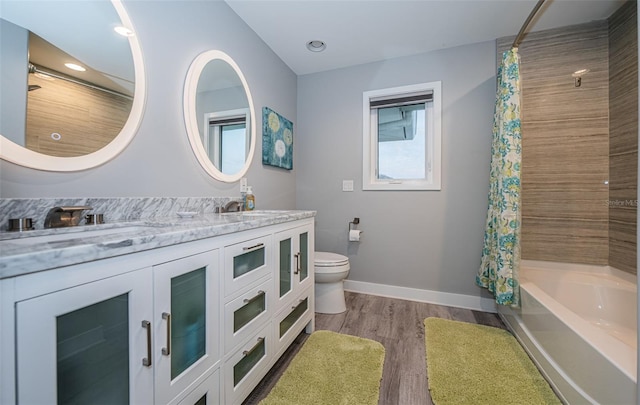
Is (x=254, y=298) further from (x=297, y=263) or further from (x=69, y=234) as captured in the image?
(x=69, y=234)

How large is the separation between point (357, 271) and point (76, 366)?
2.22 m

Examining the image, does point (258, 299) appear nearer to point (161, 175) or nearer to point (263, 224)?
point (263, 224)

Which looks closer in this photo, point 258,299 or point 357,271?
point 258,299

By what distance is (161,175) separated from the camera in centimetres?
130

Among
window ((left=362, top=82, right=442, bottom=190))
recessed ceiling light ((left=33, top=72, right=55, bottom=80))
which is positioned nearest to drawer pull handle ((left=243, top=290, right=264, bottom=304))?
recessed ceiling light ((left=33, top=72, right=55, bottom=80))

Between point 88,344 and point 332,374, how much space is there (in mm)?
1125

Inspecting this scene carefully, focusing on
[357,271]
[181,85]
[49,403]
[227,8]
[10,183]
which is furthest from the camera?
[357,271]

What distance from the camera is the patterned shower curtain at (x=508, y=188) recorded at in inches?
66.4

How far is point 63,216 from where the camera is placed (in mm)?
920

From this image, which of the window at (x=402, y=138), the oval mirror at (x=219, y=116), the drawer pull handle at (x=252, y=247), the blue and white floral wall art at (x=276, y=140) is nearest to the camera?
the drawer pull handle at (x=252, y=247)

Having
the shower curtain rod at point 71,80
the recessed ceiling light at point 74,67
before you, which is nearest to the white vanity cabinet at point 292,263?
the shower curtain rod at point 71,80

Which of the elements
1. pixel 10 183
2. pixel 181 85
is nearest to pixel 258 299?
pixel 10 183

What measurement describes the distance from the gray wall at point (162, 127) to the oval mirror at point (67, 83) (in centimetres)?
5

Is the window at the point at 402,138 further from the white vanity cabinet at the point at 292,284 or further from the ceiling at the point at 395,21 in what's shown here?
the white vanity cabinet at the point at 292,284
